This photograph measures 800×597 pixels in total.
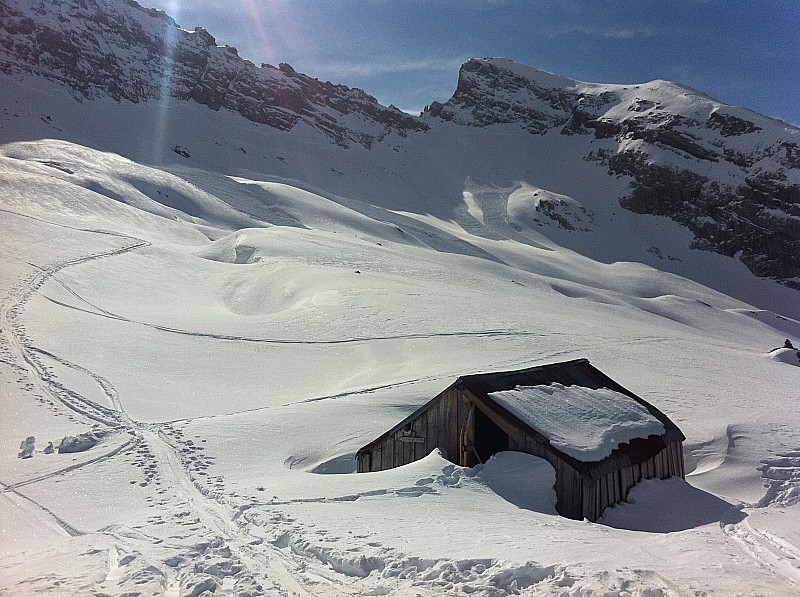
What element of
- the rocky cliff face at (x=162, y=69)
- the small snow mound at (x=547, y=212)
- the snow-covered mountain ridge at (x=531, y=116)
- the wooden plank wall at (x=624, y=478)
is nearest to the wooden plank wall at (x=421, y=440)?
the wooden plank wall at (x=624, y=478)

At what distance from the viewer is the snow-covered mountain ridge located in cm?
9744

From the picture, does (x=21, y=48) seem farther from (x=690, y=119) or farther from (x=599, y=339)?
(x=690, y=119)

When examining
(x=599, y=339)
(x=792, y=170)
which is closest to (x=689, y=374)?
(x=599, y=339)

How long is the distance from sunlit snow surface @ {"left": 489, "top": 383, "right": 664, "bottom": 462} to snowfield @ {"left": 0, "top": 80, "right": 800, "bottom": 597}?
0.15 meters

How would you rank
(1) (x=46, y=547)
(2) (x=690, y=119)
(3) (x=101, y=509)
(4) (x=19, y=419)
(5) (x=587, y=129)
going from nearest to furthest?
(1) (x=46, y=547), (3) (x=101, y=509), (4) (x=19, y=419), (2) (x=690, y=119), (5) (x=587, y=129)

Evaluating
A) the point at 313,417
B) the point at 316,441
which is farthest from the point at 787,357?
the point at 316,441

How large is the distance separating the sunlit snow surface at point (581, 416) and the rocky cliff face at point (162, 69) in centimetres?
10188

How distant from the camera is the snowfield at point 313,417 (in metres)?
6.53

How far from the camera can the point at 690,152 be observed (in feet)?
367

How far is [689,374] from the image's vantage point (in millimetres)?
21766

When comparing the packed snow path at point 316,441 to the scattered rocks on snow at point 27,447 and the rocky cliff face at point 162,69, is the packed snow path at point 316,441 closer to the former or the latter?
the scattered rocks on snow at point 27,447

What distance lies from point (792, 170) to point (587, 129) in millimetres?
38911

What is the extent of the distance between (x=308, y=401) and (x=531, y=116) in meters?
131

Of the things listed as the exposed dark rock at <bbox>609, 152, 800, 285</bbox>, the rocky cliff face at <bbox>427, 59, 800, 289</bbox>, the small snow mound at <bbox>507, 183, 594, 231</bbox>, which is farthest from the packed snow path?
the rocky cliff face at <bbox>427, 59, 800, 289</bbox>
